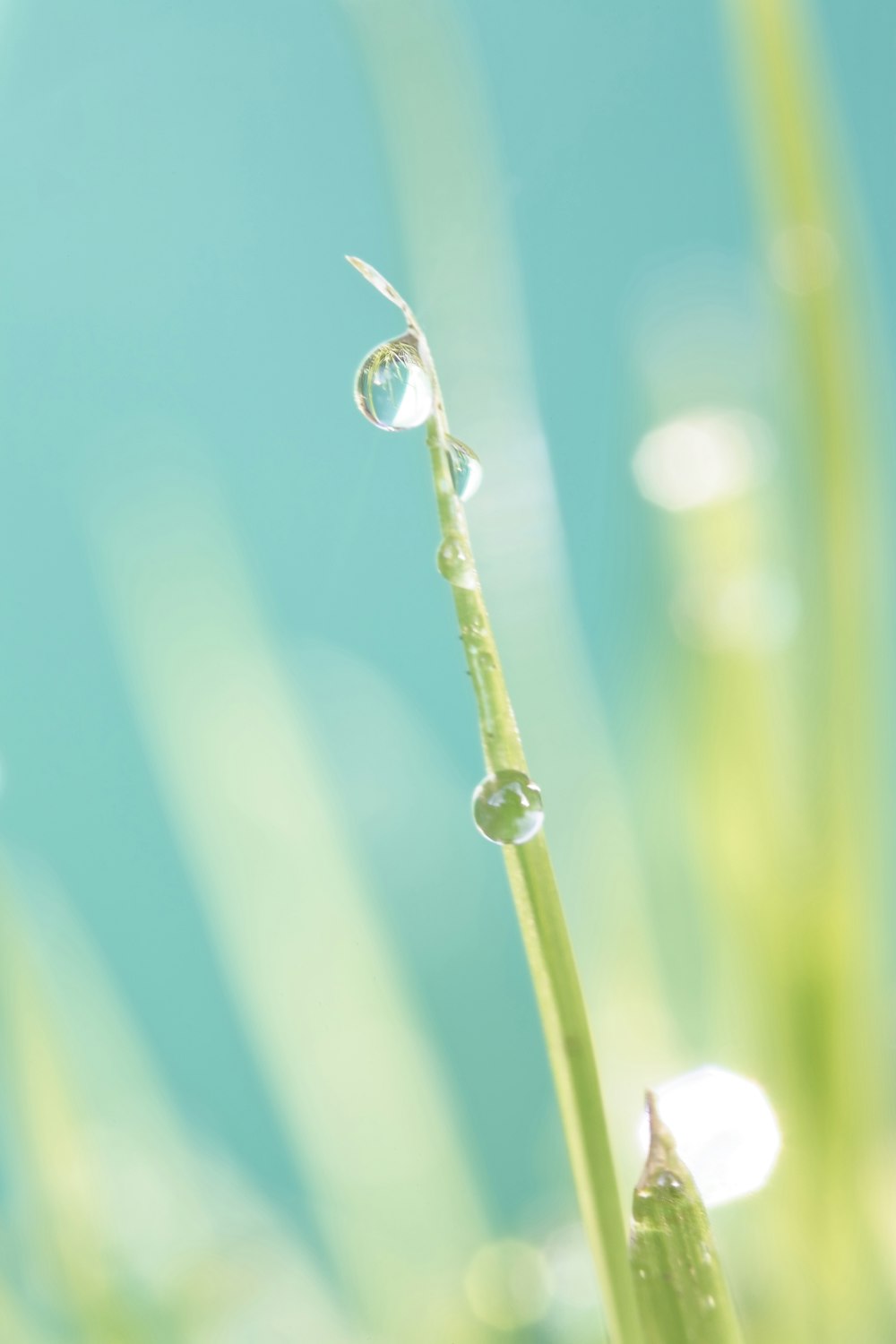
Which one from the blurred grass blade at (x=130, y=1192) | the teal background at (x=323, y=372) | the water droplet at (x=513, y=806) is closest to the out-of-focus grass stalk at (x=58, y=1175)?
the blurred grass blade at (x=130, y=1192)

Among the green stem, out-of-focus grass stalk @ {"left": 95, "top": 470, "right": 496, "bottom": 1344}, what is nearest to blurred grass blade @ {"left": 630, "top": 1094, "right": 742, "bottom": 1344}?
the green stem

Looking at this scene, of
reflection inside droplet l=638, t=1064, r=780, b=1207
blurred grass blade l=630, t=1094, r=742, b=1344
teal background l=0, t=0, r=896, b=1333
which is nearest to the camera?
blurred grass blade l=630, t=1094, r=742, b=1344

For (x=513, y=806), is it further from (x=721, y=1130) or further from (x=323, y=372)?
(x=323, y=372)

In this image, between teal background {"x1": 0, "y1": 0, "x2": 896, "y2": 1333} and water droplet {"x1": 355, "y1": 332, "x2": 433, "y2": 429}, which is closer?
water droplet {"x1": 355, "y1": 332, "x2": 433, "y2": 429}

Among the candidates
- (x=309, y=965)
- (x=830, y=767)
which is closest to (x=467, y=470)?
(x=830, y=767)

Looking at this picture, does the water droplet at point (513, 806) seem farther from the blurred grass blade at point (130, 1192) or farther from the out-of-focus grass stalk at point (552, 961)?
the blurred grass blade at point (130, 1192)

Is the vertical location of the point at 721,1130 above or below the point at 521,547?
below

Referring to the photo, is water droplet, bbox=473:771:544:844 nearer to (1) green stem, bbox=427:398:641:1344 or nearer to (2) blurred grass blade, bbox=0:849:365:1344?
(1) green stem, bbox=427:398:641:1344
